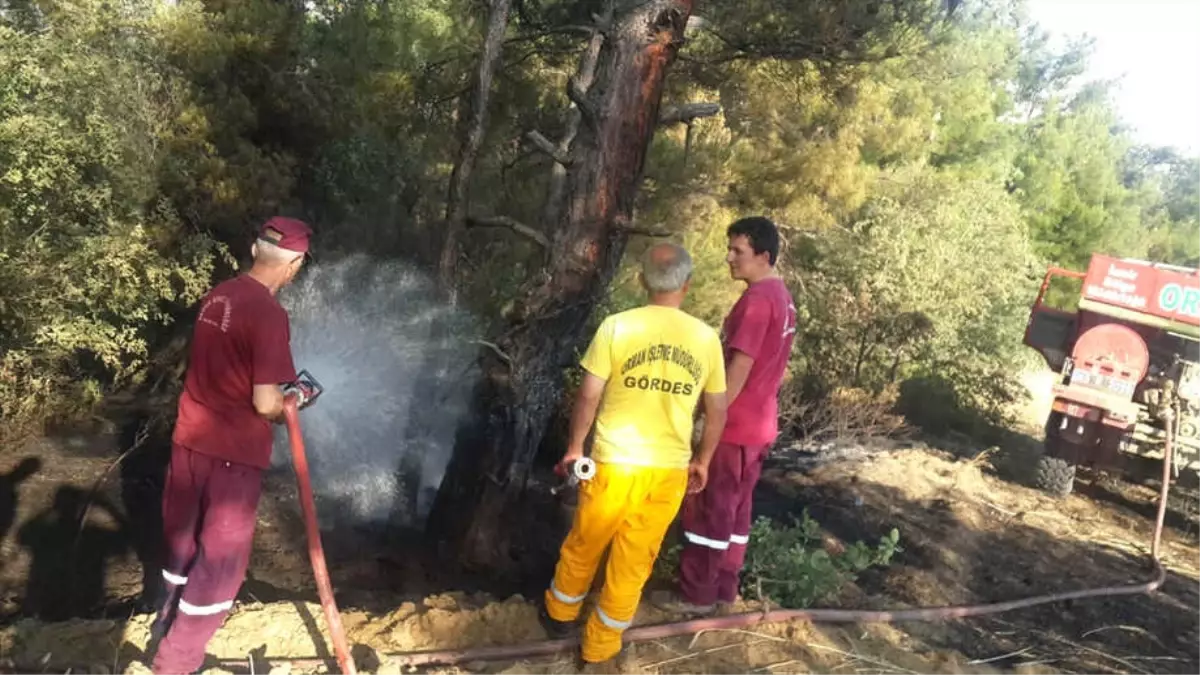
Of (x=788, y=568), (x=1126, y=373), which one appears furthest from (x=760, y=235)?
(x=1126, y=373)

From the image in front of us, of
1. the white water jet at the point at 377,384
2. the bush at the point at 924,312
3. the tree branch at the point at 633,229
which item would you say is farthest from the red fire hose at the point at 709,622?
the bush at the point at 924,312

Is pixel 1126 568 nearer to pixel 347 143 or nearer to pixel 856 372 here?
pixel 856 372

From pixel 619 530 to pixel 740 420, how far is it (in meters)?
0.97

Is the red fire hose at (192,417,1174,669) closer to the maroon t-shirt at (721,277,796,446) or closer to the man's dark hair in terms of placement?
the maroon t-shirt at (721,277,796,446)

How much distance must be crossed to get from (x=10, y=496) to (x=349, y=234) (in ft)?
17.7

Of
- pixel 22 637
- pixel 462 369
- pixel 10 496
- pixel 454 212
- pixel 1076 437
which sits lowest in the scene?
pixel 10 496

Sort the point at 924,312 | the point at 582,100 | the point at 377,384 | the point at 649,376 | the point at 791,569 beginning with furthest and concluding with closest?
1. the point at 924,312
2. the point at 377,384
3. the point at 582,100
4. the point at 791,569
5. the point at 649,376

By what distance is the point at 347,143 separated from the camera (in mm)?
11164

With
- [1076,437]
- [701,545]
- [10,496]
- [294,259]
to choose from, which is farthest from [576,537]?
[1076,437]

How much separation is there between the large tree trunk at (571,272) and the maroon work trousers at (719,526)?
2.00 meters

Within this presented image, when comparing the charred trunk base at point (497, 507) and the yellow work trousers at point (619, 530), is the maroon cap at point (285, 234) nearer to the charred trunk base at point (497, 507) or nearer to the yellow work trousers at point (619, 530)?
the yellow work trousers at point (619, 530)

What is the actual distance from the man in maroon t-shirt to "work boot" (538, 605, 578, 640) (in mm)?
548

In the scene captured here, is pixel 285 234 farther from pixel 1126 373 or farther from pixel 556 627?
pixel 1126 373

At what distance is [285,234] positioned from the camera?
10.3 feet
